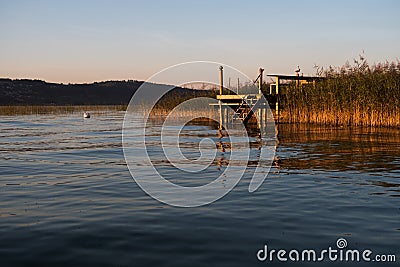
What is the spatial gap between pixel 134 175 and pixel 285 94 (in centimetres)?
2137

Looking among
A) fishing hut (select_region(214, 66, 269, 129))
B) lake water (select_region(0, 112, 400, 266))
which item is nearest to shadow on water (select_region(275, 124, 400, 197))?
lake water (select_region(0, 112, 400, 266))

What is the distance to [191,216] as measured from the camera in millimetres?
8102

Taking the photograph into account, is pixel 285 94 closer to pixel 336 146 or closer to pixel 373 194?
pixel 336 146

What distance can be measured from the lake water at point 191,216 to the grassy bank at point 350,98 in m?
13.4

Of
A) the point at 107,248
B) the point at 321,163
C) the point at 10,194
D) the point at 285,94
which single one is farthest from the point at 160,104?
the point at 107,248

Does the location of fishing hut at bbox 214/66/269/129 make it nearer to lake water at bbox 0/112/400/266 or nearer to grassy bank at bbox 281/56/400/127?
grassy bank at bbox 281/56/400/127

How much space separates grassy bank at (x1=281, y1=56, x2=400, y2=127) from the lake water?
13.4 m

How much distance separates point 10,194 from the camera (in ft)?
32.9

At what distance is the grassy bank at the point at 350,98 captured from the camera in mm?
26531

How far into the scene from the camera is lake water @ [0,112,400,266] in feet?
20.4

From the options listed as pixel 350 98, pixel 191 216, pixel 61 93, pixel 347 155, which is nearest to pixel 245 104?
pixel 350 98

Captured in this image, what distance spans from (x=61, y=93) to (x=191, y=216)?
157460 millimetres

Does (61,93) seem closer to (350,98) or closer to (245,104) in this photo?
(245,104)

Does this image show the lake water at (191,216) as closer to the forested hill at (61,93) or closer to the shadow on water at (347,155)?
the shadow on water at (347,155)
